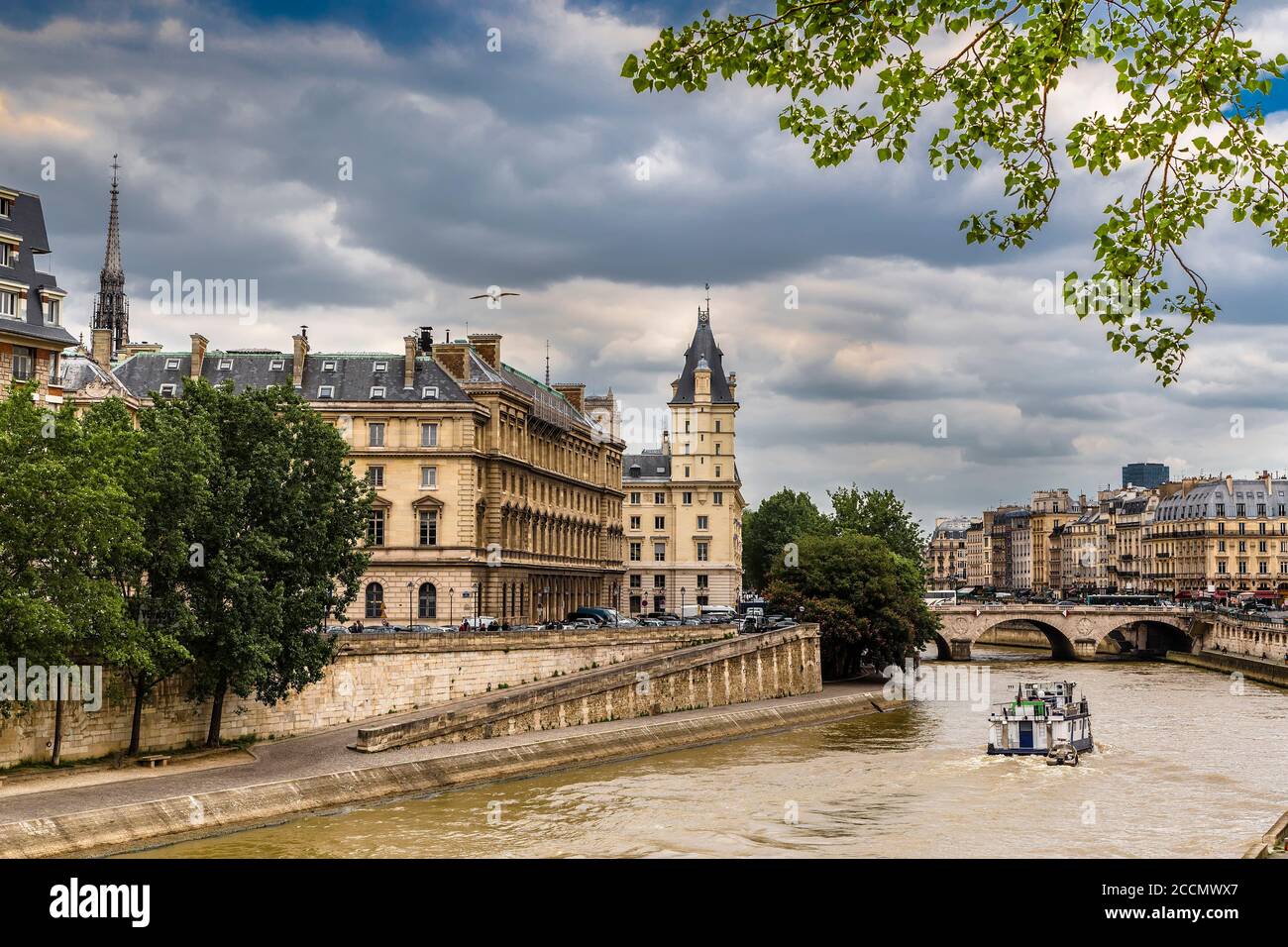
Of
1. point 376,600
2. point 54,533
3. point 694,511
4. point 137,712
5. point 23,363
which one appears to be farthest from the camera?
point 694,511

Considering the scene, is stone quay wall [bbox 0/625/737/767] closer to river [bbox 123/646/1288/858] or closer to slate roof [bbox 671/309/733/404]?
river [bbox 123/646/1288/858]

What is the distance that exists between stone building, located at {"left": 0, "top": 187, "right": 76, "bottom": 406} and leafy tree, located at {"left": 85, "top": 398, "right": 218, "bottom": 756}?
10.2 metres

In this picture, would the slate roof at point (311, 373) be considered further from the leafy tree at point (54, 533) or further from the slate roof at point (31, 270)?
the leafy tree at point (54, 533)

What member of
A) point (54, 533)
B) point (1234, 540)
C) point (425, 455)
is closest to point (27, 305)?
point (54, 533)

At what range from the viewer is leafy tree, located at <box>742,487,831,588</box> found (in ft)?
410

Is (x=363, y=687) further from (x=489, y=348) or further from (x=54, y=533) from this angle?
(x=489, y=348)

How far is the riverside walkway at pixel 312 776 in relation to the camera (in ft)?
96.8

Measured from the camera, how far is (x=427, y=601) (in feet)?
215

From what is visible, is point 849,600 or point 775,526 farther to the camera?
point 775,526

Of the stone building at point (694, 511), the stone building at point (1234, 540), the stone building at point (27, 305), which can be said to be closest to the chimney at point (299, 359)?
the stone building at point (27, 305)

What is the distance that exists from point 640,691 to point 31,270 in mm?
26493

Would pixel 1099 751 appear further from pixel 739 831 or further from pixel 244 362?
pixel 244 362
